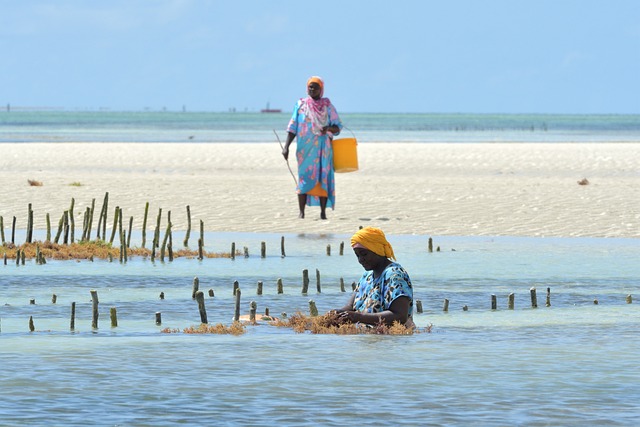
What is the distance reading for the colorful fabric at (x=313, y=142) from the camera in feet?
63.5

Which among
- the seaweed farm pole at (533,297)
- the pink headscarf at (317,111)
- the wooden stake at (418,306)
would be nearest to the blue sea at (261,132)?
the pink headscarf at (317,111)

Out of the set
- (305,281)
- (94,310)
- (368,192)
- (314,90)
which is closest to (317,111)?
(314,90)

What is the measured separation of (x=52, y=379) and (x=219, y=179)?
21.0 meters

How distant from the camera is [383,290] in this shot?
10094 mm

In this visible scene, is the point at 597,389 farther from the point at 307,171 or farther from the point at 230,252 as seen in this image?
the point at 307,171

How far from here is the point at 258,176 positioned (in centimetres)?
3212

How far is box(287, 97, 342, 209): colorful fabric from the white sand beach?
2.61 feet

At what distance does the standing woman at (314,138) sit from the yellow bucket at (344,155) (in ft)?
0.39

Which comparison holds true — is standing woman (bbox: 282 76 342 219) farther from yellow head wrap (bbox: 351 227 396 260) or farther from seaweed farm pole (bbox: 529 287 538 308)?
yellow head wrap (bbox: 351 227 396 260)

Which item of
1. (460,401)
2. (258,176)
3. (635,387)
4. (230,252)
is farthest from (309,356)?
(258,176)

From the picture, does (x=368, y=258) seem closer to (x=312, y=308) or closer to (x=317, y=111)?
(x=312, y=308)

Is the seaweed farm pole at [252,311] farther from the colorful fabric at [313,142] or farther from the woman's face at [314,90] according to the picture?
the colorful fabric at [313,142]

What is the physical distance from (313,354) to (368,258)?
2.70 ft

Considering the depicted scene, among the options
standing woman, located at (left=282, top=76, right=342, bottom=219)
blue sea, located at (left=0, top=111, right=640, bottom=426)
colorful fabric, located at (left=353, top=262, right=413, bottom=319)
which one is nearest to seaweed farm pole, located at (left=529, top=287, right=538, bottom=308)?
blue sea, located at (left=0, top=111, right=640, bottom=426)
